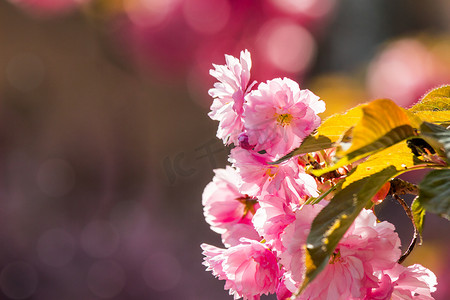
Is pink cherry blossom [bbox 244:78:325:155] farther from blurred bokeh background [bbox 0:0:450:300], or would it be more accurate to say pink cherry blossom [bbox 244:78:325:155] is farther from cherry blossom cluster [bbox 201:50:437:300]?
blurred bokeh background [bbox 0:0:450:300]

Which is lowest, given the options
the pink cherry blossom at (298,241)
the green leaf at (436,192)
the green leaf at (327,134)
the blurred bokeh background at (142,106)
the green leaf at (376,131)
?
the blurred bokeh background at (142,106)

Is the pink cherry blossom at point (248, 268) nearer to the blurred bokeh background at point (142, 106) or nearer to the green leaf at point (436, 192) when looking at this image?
the green leaf at point (436, 192)

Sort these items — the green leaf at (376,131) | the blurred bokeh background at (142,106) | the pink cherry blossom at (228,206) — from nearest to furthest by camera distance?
1. the green leaf at (376,131)
2. the pink cherry blossom at (228,206)
3. the blurred bokeh background at (142,106)

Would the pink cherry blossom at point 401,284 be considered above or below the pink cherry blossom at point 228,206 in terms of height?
below

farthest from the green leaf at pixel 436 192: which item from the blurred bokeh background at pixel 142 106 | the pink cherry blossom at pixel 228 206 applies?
the blurred bokeh background at pixel 142 106

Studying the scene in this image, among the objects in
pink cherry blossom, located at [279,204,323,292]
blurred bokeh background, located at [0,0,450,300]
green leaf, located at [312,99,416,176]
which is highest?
green leaf, located at [312,99,416,176]

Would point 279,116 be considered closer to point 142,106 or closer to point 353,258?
point 353,258

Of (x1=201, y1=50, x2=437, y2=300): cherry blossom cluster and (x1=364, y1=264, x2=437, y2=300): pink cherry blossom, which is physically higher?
(x1=201, y1=50, x2=437, y2=300): cherry blossom cluster

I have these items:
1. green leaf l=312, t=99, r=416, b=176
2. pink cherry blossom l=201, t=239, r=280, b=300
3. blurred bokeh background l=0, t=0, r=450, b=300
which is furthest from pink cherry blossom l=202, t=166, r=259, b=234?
blurred bokeh background l=0, t=0, r=450, b=300
